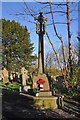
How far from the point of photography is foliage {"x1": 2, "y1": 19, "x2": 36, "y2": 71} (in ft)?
77.6

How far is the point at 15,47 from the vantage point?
2386cm

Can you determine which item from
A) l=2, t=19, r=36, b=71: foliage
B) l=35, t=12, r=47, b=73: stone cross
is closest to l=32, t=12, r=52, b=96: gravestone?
l=35, t=12, r=47, b=73: stone cross

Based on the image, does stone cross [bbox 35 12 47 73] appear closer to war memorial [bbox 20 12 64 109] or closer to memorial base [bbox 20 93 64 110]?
war memorial [bbox 20 12 64 109]

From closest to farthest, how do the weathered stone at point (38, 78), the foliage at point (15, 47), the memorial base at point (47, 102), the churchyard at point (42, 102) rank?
the churchyard at point (42, 102) → the memorial base at point (47, 102) → the weathered stone at point (38, 78) → the foliage at point (15, 47)

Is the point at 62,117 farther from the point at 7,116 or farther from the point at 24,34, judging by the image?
the point at 24,34

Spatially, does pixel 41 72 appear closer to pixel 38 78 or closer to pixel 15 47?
pixel 38 78

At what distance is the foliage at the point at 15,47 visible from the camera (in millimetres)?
23641

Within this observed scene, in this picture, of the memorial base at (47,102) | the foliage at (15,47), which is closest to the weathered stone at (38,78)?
the memorial base at (47,102)

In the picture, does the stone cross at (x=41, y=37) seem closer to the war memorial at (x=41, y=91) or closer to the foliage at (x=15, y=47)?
the war memorial at (x=41, y=91)

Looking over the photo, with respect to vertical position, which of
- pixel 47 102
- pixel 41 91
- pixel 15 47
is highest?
pixel 15 47

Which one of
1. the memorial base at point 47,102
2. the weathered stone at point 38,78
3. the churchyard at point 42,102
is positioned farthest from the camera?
the weathered stone at point 38,78

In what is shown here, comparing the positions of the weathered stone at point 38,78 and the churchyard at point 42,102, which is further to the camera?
the weathered stone at point 38,78

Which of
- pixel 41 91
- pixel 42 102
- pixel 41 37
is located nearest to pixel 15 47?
pixel 41 37

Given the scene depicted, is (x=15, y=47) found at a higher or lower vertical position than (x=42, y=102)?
higher
